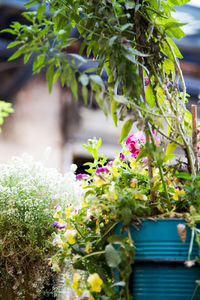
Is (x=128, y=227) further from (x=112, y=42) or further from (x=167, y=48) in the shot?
(x=167, y=48)

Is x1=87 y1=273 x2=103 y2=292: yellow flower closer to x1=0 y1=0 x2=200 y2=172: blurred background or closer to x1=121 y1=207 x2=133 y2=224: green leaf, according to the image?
x1=121 y1=207 x2=133 y2=224: green leaf

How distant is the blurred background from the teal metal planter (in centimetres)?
225

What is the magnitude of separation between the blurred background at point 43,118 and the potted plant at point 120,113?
1.93 metres

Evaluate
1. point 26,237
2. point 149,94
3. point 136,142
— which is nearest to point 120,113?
point 149,94

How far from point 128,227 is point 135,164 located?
Result: 1.26 ft

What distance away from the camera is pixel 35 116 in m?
3.20

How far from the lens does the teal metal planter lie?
2.91ft

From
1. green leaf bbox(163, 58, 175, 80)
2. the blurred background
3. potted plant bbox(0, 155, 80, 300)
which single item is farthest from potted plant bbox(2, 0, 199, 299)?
the blurred background

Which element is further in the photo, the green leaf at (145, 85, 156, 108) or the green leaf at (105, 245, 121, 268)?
the green leaf at (145, 85, 156, 108)

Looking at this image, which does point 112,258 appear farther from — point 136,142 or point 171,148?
point 136,142

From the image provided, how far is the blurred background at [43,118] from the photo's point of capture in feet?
10.3

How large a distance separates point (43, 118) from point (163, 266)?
97.9 inches

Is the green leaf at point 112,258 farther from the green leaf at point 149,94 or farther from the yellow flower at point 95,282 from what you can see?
the green leaf at point 149,94

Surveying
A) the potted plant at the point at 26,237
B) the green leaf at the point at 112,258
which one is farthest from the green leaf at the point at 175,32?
the potted plant at the point at 26,237
